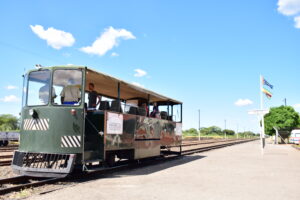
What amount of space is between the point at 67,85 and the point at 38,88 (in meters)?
0.90

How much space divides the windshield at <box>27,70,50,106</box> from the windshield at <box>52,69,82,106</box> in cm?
27

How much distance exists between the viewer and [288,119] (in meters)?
40.1

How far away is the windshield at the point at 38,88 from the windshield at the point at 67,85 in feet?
0.88

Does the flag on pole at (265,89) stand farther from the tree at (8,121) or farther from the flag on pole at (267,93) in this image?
the tree at (8,121)

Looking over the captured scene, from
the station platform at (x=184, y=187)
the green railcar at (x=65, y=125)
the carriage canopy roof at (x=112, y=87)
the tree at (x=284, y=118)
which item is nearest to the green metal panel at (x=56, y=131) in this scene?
the green railcar at (x=65, y=125)

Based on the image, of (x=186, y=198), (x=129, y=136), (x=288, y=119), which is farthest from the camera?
(x=288, y=119)

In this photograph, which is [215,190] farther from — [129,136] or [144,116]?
[144,116]

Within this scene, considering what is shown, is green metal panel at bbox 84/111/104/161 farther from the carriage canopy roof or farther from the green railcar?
the carriage canopy roof

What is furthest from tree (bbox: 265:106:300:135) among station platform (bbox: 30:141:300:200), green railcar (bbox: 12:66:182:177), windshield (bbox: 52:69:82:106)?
windshield (bbox: 52:69:82:106)

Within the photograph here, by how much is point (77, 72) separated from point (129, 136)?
2.91 m

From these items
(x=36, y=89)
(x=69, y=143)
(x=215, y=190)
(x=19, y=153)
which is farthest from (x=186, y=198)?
(x=36, y=89)

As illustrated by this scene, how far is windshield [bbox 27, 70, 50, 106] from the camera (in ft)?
25.5

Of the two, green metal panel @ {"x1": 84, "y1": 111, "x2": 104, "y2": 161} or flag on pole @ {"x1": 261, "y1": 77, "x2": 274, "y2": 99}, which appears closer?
green metal panel @ {"x1": 84, "y1": 111, "x2": 104, "y2": 161}

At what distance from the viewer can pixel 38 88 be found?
26.2 feet
